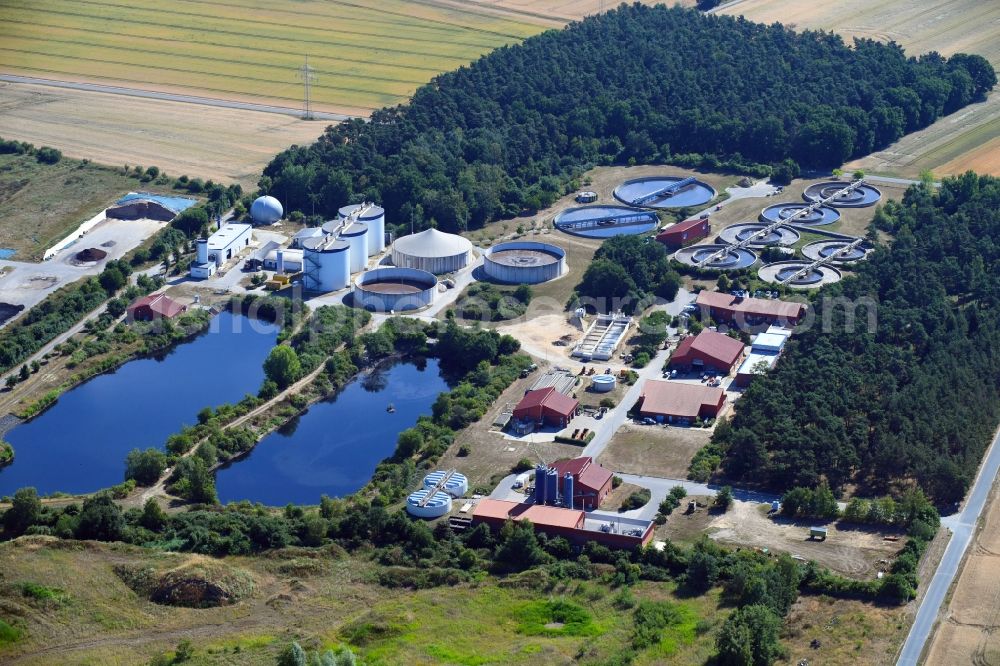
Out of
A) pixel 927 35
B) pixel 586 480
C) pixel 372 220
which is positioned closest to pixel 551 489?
pixel 586 480

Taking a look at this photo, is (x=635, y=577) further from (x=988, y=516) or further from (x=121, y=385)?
(x=121, y=385)

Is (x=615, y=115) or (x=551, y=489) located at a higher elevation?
Result: (x=615, y=115)

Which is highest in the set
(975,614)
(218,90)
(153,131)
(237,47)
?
(237,47)

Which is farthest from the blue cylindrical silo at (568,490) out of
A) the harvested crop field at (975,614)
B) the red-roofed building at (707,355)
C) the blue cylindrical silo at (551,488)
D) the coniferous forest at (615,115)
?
the coniferous forest at (615,115)

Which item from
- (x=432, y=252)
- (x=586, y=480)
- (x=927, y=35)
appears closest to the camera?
(x=586, y=480)

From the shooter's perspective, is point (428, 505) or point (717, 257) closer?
Result: point (428, 505)

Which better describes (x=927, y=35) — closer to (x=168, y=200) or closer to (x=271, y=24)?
(x=271, y=24)

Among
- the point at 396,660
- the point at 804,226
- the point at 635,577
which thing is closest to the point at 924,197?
the point at 804,226

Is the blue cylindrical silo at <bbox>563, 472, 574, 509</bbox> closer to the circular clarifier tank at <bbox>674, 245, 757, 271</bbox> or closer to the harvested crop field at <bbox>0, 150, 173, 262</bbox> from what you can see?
the circular clarifier tank at <bbox>674, 245, 757, 271</bbox>

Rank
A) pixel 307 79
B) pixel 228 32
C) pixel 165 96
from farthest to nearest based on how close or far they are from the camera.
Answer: pixel 228 32 → pixel 165 96 → pixel 307 79
